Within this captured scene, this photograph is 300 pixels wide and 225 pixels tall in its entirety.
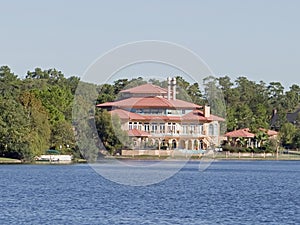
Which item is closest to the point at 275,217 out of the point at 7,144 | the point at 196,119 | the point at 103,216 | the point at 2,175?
the point at 103,216

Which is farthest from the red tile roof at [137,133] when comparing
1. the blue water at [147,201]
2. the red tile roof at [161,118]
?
the blue water at [147,201]

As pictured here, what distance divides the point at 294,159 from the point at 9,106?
138 feet

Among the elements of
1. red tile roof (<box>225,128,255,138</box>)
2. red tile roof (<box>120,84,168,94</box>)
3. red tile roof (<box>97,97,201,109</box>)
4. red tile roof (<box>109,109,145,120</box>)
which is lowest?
red tile roof (<box>225,128,255,138</box>)

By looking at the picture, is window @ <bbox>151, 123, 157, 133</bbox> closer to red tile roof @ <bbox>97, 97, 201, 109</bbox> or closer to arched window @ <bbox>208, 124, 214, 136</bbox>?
red tile roof @ <bbox>97, 97, 201, 109</bbox>

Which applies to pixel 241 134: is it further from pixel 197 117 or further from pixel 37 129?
pixel 37 129

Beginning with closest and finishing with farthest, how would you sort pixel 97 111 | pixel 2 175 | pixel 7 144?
pixel 2 175
pixel 7 144
pixel 97 111

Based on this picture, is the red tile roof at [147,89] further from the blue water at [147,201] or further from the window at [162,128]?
the blue water at [147,201]

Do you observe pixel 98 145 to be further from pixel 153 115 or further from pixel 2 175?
pixel 153 115

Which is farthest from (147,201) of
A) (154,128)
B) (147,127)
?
(154,128)

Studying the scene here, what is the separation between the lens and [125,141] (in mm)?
94188

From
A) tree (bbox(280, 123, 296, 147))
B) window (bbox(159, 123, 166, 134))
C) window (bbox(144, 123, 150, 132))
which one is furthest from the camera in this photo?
tree (bbox(280, 123, 296, 147))

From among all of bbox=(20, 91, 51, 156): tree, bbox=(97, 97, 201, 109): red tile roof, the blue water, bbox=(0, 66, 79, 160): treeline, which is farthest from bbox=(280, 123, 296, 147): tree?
the blue water

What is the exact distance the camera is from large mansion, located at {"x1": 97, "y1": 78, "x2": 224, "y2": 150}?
103250 millimetres

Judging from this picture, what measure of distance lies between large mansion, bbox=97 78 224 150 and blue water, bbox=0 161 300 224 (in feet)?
123
